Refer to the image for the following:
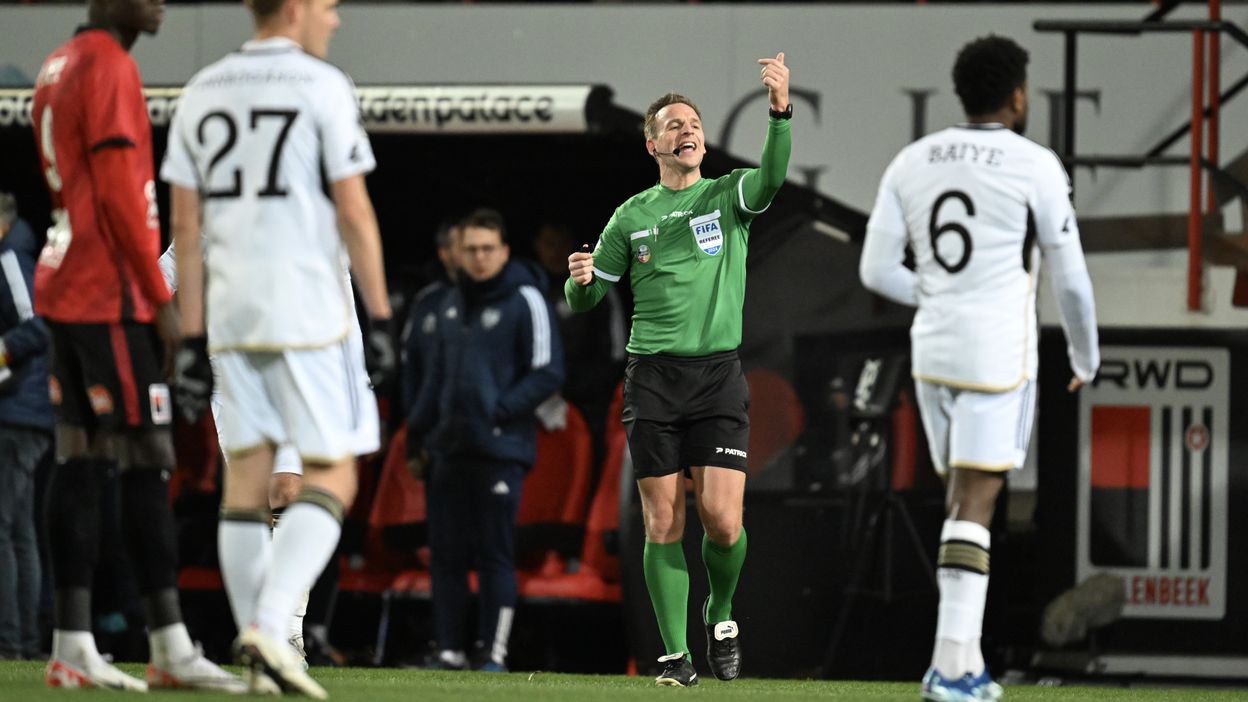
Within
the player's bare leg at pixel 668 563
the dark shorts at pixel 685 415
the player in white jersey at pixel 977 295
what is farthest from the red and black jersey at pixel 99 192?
the player in white jersey at pixel 977 295

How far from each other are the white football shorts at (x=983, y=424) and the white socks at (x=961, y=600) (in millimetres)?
196

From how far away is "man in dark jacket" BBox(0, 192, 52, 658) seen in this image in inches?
355

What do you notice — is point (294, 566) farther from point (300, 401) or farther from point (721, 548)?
point (721, 548)

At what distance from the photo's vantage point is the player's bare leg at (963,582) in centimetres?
538

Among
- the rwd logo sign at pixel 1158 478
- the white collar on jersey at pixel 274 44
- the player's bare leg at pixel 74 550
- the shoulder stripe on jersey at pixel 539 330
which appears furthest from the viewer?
the shoulder stripe on jersey at pixel 539 330

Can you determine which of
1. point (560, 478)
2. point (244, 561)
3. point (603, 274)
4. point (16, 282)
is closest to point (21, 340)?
point (16, 282)

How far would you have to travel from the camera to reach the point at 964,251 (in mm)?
5473

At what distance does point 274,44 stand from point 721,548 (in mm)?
2739

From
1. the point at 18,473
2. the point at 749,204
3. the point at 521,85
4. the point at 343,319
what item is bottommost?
the point at 18,473

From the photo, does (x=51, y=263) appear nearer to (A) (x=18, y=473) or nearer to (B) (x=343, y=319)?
(B) (x=343, y=319)

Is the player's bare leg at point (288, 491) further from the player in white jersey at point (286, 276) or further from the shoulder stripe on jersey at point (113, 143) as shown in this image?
the player in white jersey at point (286, 276)

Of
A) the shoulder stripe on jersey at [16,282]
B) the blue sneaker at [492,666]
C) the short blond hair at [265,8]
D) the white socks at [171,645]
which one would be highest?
the short blond hair at [265,8]

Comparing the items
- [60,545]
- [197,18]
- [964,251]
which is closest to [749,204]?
[964,251]

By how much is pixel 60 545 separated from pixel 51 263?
84 cm
